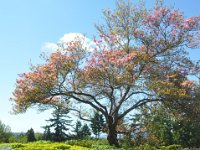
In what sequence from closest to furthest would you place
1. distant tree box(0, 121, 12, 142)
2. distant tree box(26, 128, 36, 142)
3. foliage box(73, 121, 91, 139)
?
distant tree box(0, 121, 12, 142) → distant tree box(26, 128, 36, 142) → foliage box(73, 121, 91, 139)

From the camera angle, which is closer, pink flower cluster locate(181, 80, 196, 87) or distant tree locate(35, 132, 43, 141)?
pink flower cluster locate(181, 80, 196, 87)

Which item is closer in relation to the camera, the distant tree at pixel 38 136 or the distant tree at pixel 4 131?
the distant tree at pixel 4 131

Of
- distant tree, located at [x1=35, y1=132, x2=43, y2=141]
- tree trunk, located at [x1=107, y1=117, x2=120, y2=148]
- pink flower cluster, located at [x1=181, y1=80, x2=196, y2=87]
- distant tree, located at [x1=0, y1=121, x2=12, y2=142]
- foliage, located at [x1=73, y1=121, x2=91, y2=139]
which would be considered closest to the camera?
pink flower cluster, located at [x1=181, y1=80, x2=196, y2=87]

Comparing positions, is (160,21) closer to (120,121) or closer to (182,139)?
(120,121)

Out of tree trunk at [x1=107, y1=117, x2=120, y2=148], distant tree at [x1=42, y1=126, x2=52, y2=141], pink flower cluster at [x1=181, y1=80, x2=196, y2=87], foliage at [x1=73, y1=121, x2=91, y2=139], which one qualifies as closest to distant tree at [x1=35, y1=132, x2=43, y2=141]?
distant tree at [x1=42, y1=126, x2=52, y2=141]

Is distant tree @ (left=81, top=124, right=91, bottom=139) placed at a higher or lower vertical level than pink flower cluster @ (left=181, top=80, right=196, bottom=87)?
higher

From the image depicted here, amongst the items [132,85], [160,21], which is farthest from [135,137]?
[160,21]

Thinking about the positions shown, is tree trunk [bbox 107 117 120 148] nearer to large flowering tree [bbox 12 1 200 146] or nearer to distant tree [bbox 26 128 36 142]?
large flowering tree [bbox 12 1 200 146]

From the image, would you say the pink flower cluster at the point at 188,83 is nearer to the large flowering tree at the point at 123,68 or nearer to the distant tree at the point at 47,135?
the large flowering tree at the point at 123,68

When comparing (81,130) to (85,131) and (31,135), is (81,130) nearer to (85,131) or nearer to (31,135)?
(85,131)

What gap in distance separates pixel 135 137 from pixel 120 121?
6.21ft

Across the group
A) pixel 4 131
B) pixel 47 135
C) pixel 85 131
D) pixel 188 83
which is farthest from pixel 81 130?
pixel 188 83

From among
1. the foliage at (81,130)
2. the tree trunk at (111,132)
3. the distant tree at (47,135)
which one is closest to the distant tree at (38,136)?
the distant tree at (47,135)

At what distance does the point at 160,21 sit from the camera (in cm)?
2564
